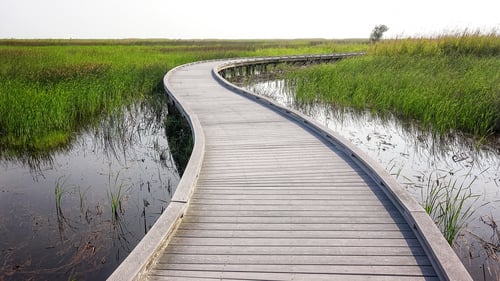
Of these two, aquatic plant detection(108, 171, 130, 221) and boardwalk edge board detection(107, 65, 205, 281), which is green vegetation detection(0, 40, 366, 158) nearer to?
aquatic plant detection(108, 171, 130, 221)

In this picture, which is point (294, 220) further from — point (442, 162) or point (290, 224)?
point (442, 162)

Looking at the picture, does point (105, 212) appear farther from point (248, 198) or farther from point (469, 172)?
point (469, 172)

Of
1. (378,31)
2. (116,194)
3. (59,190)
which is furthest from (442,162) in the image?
(378,31)

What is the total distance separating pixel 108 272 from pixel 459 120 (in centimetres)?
725

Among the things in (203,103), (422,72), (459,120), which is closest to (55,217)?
(203,103)

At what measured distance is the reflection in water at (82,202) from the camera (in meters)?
3.47

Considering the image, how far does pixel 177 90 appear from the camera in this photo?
9891 millimetres

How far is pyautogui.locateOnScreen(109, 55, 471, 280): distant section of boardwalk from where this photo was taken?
94.9 inches

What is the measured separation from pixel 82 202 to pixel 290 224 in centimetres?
299

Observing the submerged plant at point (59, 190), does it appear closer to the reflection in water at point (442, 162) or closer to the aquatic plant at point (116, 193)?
the aquatic plant at point (116, 193)

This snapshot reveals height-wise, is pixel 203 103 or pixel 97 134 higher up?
pixel 203 103

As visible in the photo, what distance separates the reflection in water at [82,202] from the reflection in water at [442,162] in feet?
11.3

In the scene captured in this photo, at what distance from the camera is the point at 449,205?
170 inches

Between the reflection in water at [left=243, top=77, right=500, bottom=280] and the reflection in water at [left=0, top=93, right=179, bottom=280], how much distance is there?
3.45 m
